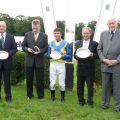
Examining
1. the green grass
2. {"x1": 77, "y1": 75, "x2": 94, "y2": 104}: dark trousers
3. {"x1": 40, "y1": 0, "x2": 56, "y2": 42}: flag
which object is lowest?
the green grass

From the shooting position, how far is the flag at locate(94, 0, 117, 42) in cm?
1098

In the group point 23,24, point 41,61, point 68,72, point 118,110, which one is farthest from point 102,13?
point 23,24

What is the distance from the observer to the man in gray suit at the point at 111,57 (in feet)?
23.9

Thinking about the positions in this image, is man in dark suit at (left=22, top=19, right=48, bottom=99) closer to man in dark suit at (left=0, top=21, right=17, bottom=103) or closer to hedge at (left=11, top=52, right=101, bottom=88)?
man in dark suit at (left=0, top=21, right=17, bottom=103)

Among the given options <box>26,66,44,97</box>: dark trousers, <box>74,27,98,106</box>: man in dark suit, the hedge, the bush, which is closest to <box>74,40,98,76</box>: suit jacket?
<box>74,27,98,106</box>: man in dark suit

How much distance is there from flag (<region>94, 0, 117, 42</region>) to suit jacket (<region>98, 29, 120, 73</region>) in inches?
146

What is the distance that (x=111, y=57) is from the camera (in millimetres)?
7316

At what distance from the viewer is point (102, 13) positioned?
11312mm

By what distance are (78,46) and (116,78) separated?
108 centimetres

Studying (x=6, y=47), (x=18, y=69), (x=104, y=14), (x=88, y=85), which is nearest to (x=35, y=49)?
(x=6, y=47)

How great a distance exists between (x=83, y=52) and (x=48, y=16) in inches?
185

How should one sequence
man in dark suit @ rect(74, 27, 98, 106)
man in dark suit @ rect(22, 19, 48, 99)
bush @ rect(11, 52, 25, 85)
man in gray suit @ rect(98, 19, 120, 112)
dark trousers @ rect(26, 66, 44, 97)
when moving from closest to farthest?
man in gray suit @ rect(98, 19, 120, 112) < man in dark suit @ rect(74, 27, 98, 106) < man in dark suit @ rect(22, 19, 48, 99) < dark trousers @ rect(26, 66, 44, 97) < bush @ rect(11, 52, 25, 85)

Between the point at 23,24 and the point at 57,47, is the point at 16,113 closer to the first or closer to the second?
the point at 57,47

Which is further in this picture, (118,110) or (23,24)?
(23,24)
